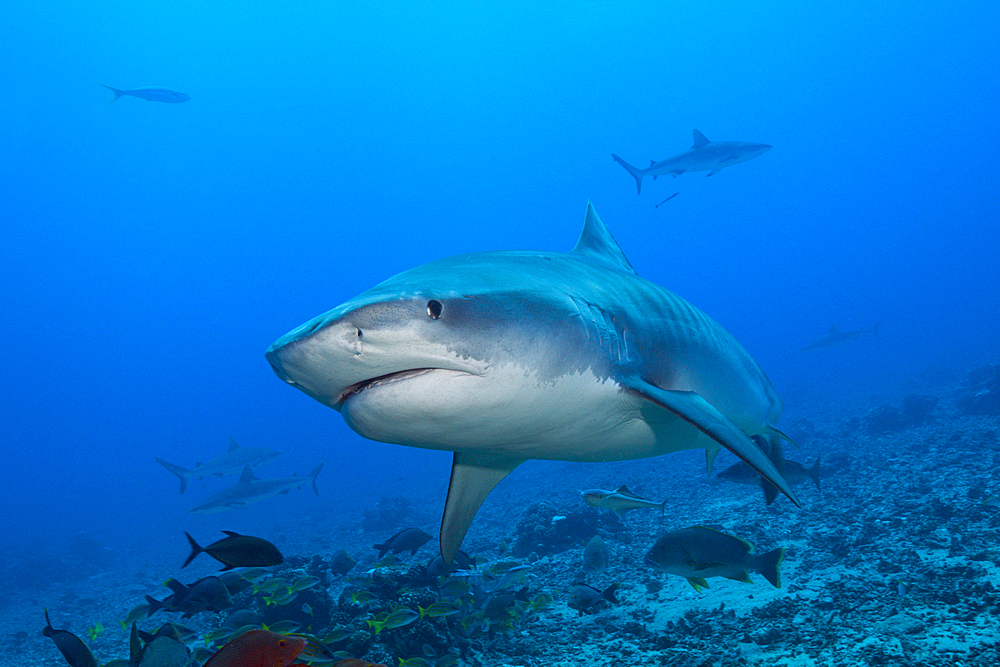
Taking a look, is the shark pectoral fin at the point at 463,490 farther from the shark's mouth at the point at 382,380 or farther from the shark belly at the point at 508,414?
the shark's mouth at the point at 382,380

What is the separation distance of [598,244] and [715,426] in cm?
231

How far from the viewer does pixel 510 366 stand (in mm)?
1717

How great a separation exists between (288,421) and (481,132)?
90766 mm

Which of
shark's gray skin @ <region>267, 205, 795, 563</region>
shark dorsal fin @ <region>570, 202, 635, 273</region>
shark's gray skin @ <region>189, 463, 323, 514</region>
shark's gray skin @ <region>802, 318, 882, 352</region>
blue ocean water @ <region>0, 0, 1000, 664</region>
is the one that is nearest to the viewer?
shark's gray skin @ <region>267, 205, 795, 563</region>

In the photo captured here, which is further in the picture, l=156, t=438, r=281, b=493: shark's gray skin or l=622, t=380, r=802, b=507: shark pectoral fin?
l=156, t=438, r=281, b=493: shark's gray skin

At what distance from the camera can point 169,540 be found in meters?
27.0

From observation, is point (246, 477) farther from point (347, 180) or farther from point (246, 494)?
point (347, 180)

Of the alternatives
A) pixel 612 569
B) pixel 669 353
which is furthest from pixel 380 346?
pixel 612 569

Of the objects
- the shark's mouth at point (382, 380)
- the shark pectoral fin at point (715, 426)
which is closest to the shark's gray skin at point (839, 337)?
the shark pectoral fin at point (715, 426)

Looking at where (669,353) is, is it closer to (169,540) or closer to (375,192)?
(169,540)

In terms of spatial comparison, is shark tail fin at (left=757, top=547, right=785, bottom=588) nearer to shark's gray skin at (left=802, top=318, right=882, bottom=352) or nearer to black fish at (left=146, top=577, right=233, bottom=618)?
black fish at (left=146, top=577, right=233, bottom=618)

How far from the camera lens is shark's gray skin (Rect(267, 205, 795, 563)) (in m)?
Result: 1.50

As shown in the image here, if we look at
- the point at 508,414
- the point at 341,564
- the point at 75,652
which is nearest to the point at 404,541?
the point at 341,564

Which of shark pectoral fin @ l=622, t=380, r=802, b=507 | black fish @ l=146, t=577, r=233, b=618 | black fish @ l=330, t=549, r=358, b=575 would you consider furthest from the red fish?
black fish @ l=330, t=549, r=358, b=575
